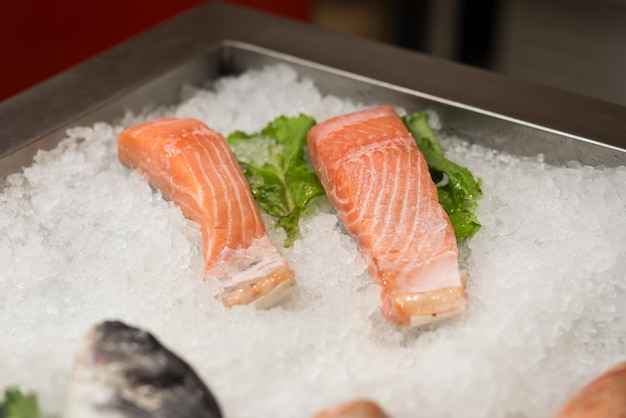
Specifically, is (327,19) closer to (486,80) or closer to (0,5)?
(0,5)

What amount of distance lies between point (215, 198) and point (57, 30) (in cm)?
176

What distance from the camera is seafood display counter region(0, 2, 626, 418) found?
1.32 m

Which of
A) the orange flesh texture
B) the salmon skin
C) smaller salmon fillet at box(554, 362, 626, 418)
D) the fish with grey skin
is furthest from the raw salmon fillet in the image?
smaller salmon fillet at box(554, 362, 626, 418)

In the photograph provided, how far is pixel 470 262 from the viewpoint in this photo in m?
1.66

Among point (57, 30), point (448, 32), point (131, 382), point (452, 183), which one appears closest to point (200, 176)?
point (452, 183)

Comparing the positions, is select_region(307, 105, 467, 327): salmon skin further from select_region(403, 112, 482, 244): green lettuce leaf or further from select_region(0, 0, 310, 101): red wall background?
select_region(0, 0, 310, 101): red wall background

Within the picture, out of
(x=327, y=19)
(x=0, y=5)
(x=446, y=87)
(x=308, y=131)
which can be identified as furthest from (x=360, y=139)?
(x=327, y=19)

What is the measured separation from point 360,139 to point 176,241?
0.49 m

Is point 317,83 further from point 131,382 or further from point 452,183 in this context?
point 131,382

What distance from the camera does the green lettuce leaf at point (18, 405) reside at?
46.9 inches

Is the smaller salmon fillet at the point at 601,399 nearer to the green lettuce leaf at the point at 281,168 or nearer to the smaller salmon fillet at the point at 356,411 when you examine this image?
the smaller salmon fillet at the point at 356,411

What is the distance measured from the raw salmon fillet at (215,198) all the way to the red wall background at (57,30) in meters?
1.40

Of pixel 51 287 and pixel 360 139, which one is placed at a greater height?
pixel 360 139

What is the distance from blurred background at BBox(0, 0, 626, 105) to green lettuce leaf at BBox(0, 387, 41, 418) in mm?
2147
